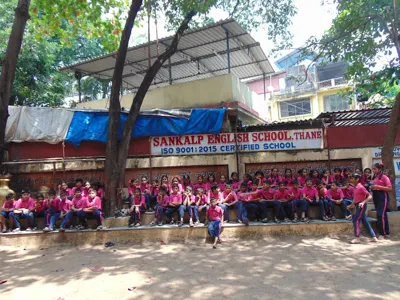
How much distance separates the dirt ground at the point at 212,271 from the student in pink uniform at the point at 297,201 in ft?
2.21

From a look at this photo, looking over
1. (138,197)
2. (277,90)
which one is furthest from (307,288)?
(277,90)

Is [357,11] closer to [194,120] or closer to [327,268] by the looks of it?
[194,120]

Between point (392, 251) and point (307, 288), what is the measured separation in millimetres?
2573

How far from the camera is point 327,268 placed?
189 inches

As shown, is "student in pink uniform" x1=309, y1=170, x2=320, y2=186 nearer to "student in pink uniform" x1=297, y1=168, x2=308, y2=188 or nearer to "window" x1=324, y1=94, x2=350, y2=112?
"student in pink uniform" x1=297, y1=168, x2=308, y2=188

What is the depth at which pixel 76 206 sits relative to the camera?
758 centimetres

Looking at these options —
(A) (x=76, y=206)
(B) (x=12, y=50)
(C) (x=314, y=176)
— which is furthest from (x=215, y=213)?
(B) (x=12, y=50)

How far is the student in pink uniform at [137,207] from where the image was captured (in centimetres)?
752

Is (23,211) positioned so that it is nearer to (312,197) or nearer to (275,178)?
(275,178)

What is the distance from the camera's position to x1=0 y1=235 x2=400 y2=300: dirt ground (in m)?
4.05

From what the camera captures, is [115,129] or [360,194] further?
[115,129]

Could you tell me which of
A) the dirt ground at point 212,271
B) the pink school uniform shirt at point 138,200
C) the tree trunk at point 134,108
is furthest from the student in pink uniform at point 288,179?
the tree trunk at point 134,108

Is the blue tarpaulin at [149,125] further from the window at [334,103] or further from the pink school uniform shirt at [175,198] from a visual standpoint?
the window at [334,103]

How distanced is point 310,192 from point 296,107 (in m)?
19.5
